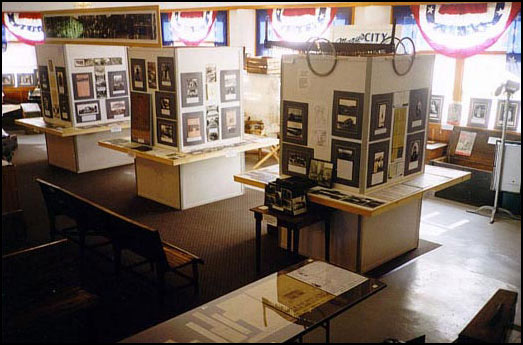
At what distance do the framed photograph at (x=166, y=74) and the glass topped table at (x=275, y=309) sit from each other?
3.57 m

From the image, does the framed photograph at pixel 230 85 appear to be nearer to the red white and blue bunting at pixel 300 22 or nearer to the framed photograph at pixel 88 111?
the red white and blue bunting at pixel 300 22

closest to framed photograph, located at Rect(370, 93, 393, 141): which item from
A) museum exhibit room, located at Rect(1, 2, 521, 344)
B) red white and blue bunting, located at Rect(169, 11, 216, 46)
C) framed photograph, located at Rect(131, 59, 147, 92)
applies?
museum exhibit room, located at Rect(1, 2, 521, 344)

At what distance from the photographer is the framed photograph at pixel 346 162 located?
4478 mm

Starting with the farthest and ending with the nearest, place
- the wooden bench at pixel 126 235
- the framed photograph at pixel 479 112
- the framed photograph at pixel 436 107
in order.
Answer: the framed photograph at pixel 436 107 → the framed photograph at pixel 479 112 → the wooden bench at pixel 126 235

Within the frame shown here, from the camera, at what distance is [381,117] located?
4.47m

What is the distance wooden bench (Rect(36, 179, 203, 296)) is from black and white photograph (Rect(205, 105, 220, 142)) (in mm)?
2111

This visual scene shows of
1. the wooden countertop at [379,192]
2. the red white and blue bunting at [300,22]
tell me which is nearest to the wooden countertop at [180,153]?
the wooden countertop at [379,192]

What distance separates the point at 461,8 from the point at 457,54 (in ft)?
2.00

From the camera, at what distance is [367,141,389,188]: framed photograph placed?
4500 millimetres

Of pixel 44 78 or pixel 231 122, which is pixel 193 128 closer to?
pixel 231 122

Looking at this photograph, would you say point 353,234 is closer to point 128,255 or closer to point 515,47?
point 128,255

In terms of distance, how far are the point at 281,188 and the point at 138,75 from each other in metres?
3.15

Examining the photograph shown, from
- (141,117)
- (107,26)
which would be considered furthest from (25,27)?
(141,117)

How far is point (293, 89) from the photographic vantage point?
481 cm
